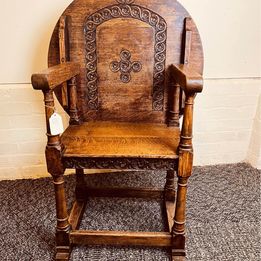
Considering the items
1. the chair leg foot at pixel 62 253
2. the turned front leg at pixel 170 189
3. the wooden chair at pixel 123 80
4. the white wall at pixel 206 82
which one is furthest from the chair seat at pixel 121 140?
the white wall at pixel 206 82

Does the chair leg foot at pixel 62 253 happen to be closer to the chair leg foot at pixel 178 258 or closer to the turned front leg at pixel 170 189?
the chair leg foot at pixel 178 258

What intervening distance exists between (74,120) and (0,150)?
66 centimetres

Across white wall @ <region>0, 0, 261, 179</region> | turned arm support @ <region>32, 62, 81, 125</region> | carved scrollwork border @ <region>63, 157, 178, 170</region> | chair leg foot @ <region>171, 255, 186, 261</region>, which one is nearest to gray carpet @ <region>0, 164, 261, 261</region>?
chair leg foot @ <region>171, 255, 186, 261</region>

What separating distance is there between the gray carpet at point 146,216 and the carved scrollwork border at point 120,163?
419mm

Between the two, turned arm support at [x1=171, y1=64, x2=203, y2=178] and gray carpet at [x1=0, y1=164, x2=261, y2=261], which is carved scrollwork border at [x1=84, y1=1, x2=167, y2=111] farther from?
gray carpet at [x1=0, y1=164, x2=261, y2=261]

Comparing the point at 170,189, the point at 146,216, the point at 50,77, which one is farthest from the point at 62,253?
the point at 50,77

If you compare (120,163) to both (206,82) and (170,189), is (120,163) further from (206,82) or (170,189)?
(206,82)

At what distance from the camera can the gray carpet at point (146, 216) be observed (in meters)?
1.21

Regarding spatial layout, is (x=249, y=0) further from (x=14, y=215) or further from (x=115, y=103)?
(x=14, y=215)

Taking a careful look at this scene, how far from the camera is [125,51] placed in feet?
4.28

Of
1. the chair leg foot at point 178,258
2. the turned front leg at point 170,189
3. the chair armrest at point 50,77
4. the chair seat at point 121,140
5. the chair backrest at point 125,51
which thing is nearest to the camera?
the chair armrest at point 50,77

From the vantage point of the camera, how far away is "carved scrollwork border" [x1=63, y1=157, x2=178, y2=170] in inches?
40.4

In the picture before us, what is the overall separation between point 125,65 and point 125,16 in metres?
0.21

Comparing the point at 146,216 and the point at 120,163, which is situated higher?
the point at 120,163
